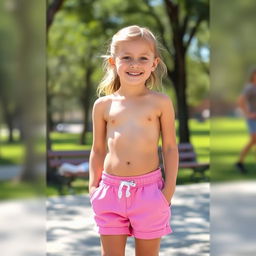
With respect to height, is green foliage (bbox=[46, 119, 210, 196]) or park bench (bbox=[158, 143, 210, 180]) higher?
park bench (bbox=[158, 143, 210, 180])

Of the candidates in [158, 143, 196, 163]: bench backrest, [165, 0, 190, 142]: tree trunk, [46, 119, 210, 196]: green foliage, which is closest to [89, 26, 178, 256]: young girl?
[46, 119, 210, 196]: green foliage

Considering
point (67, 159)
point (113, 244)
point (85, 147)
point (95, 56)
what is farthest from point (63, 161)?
point (85, 147)

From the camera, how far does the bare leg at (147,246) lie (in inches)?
111

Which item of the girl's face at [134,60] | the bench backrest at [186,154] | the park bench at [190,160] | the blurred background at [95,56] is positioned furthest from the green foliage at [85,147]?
the girl's face at [134,60]

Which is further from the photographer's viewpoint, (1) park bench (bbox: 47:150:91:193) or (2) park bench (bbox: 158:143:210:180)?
(2) park bench (bbox: 158:143:210:180)

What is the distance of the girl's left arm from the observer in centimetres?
281

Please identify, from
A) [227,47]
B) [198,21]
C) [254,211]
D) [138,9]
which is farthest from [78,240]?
[138,9]

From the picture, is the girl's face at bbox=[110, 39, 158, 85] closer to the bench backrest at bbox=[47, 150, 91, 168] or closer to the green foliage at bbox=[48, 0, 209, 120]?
the bench backrest at bbox=[47, 150, 91, 168]

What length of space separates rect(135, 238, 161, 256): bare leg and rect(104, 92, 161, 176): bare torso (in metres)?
0.34

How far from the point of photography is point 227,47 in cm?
296

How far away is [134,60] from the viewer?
2.79 m

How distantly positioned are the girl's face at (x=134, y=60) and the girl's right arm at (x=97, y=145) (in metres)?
0.20

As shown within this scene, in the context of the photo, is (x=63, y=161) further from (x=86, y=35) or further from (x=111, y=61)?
(x=86, y=35)

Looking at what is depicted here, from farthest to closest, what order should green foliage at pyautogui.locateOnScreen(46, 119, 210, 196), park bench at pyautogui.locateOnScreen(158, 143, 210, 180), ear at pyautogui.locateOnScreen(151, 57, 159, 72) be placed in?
park bench at pyautogui.locateOnScreen(158, 143, 210, 180) → green foliage at pyautogui.locateOnScreen(46, 119, 210, 196) → ear at pyautogui.locateOnScreen(151, 57, 159, 72)
